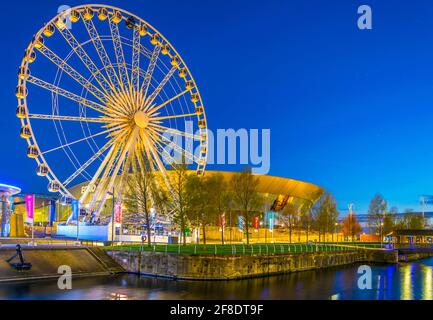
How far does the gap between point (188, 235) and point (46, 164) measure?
1020 inches

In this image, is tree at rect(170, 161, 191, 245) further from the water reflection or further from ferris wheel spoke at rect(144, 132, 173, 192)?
the water reflection

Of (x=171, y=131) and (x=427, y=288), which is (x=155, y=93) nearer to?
(x=171, y=131)

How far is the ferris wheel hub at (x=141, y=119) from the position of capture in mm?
60844

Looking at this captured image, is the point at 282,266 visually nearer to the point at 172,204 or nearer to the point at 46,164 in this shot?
the point at 172,204

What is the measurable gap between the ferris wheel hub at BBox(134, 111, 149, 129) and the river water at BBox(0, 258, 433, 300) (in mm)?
24170

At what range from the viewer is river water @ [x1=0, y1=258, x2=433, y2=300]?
1233 inches

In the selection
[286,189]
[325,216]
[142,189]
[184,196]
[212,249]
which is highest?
[286,189]

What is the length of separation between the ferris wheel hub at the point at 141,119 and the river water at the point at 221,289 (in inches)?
952

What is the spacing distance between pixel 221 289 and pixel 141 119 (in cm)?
3111

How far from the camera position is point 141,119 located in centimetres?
6131

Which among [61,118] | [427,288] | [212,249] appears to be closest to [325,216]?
[212,249]

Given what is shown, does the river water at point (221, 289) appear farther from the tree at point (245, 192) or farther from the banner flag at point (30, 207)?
the tree at point (245, 192)
